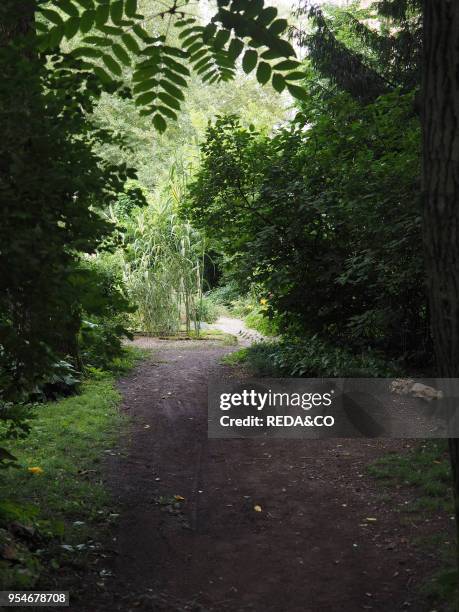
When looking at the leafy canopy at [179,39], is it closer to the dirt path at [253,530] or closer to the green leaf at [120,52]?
the green leaf at [120,52]

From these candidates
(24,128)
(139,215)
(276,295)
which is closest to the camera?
(24,128)

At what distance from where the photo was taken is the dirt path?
360cm

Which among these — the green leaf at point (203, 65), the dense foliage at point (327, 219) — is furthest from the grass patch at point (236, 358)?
the green leaf at point (203, 65)

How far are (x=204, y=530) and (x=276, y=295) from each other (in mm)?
5118

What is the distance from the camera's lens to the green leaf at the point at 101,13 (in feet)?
9.31

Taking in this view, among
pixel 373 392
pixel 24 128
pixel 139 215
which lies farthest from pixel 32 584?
pixel 139 215

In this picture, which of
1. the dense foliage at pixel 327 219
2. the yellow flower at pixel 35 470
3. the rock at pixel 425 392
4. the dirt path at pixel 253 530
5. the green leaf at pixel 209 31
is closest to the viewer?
the green leaf at pixel 209 31

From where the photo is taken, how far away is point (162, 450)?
6309mm

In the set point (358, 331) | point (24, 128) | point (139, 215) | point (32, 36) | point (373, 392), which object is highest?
point (139, 215)

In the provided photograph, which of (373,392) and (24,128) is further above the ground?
(24,128)

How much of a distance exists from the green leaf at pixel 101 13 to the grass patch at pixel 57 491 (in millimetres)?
1562

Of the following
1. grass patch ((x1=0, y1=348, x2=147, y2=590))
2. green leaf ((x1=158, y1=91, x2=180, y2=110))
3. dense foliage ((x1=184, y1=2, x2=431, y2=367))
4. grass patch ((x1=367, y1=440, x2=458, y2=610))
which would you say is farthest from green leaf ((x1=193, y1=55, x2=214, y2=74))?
dense foliage ((x1=184, y1=2, x2=431, y2=367))

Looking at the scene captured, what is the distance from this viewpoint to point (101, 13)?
2.86 m

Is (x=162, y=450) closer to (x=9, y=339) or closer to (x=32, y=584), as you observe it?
(x=32, y=584)
